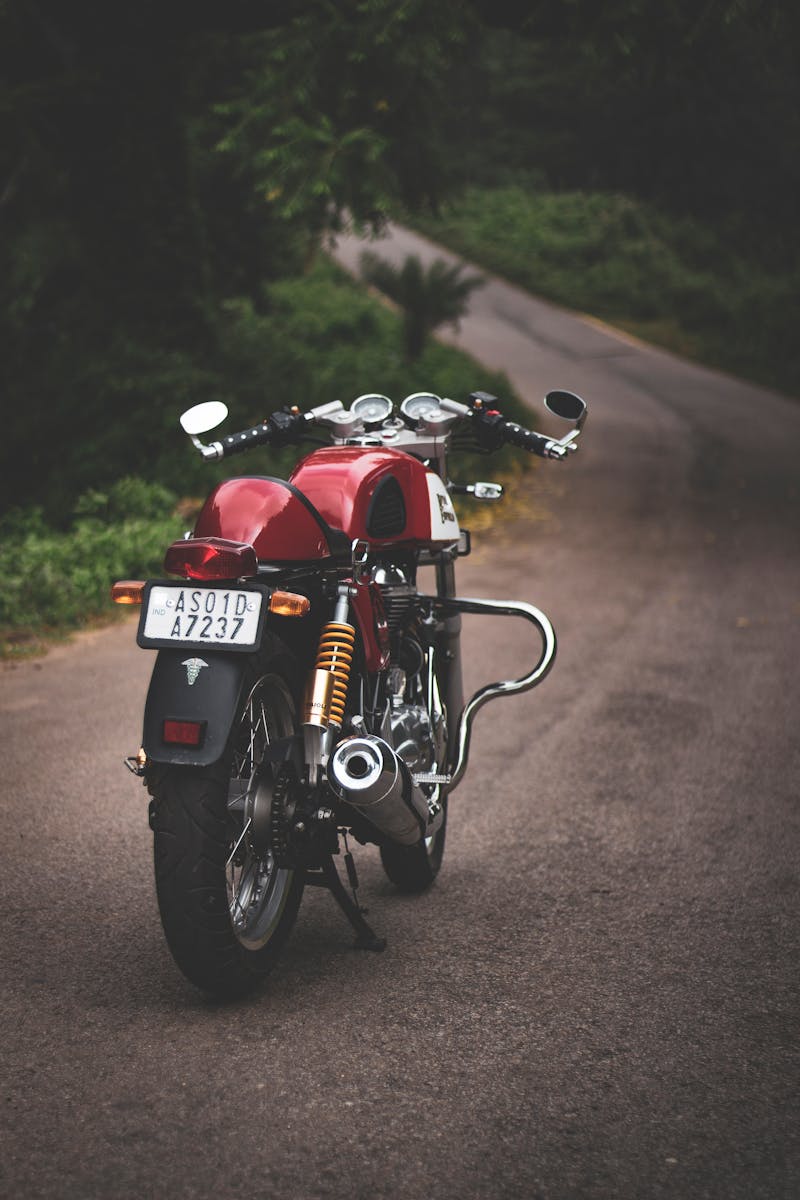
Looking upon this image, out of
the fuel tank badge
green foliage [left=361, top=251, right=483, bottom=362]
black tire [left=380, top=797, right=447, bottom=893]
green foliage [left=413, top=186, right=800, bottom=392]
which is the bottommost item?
green foliage [left=413, top=186, right=800, bottom=392]

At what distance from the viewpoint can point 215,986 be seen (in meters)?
3.21

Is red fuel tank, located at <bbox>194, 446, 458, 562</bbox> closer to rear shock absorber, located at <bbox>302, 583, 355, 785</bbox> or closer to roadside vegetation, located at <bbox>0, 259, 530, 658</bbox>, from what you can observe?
rear shock absorber, located at <bbox>302, 583, 355, 785</bbox>

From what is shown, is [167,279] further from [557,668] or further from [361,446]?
[361,446]

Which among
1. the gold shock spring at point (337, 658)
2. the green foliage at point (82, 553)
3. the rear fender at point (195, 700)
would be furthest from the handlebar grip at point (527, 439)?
the green foliage at point (82, 553)

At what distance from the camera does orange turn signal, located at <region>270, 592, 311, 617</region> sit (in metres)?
3.22

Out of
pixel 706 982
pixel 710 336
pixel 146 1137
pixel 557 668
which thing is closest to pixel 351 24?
pixel 557 668

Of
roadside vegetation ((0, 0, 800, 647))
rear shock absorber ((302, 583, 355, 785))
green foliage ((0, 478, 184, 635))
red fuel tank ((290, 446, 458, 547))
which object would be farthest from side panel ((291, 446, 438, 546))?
green foliage ((0, 478, 184, 635))

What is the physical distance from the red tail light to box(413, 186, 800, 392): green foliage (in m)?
23.2

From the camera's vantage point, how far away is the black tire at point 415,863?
4148 mm

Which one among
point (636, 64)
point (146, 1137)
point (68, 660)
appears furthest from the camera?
point (636, 64)

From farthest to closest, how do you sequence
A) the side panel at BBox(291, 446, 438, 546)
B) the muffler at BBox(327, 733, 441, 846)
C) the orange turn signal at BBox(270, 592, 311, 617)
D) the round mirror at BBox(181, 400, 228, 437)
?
the round mirror at BBox(181, 400, 228, 437) → the side panel at BBox(291, 446, 438, 546) → the muffler at BBox(327, 733, 441, 846) → the orange turn signal at BBox(270, 592, 311, 617)

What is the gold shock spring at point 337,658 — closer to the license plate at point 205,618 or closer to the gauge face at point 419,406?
the license plate at point 205,618

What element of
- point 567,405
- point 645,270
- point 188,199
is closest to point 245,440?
point 567,405

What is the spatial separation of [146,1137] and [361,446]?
220 cm
